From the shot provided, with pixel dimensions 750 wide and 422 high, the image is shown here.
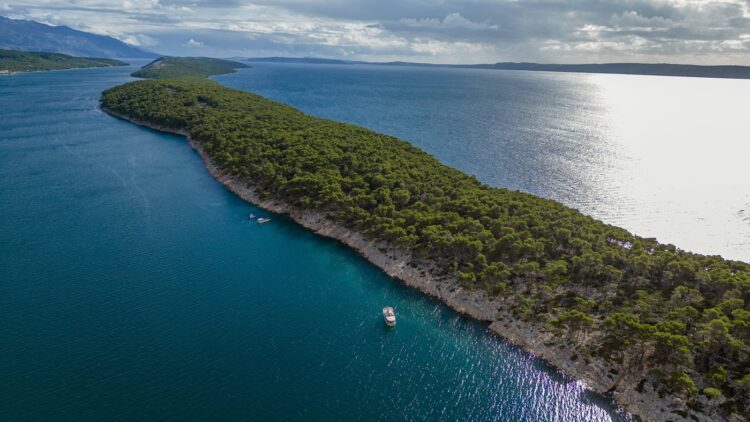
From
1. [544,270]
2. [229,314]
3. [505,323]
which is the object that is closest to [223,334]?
[229,314]

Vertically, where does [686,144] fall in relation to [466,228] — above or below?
above

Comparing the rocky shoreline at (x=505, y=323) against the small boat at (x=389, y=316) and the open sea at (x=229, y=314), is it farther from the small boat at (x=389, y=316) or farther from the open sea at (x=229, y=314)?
the small boat at (x=389, y=316)

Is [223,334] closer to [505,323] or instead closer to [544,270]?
[505,323]

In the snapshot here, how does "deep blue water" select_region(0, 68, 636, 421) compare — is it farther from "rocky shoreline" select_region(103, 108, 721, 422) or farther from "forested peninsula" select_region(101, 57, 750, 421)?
"forested peninsula" select_region(101, 57, 750, 421)

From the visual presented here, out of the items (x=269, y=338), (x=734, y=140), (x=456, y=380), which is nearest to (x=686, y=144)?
(x=734, y=140)

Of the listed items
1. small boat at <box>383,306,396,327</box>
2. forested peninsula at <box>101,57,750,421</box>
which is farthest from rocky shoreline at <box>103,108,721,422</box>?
small boat at <box>383,306,396,327</box>

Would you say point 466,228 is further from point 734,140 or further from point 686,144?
point 734,140
